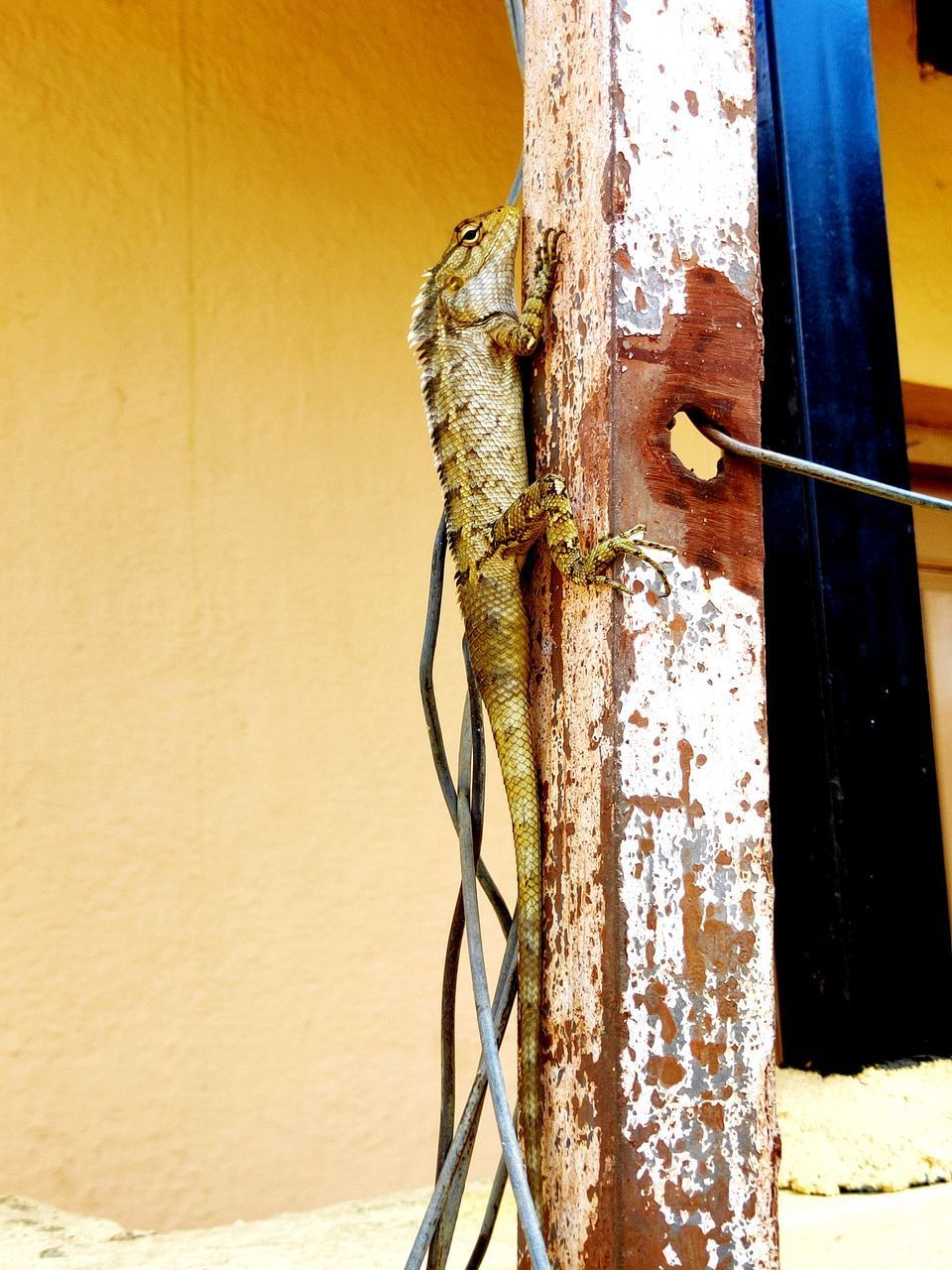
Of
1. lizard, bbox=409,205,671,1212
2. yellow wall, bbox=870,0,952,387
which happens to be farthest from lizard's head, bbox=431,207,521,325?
yellow wall, bbox=870,0,952,387

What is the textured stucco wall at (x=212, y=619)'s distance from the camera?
202cm

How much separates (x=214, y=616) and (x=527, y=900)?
4.70ft

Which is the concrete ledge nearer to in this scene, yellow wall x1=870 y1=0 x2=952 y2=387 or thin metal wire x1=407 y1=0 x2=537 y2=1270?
thin metal wire x1=407 y1=0 x2=537 y2=1270

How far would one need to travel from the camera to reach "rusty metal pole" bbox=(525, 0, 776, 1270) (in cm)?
77

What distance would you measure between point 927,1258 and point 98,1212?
50.2 inches

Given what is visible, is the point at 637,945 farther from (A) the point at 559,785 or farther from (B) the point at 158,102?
(B) the point at 158,102

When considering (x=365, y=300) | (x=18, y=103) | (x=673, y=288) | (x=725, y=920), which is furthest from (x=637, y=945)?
(x=18, y=103)

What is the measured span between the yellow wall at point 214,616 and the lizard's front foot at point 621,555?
4.78 feet

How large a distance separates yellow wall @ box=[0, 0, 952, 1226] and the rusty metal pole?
1.35 m

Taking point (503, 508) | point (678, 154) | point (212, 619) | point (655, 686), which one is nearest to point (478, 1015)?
point (655, 686)

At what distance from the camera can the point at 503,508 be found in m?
1.10

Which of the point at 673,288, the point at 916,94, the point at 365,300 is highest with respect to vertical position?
the point at 916,94

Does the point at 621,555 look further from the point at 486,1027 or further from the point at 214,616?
the point at 214,616

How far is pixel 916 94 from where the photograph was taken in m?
3.01
